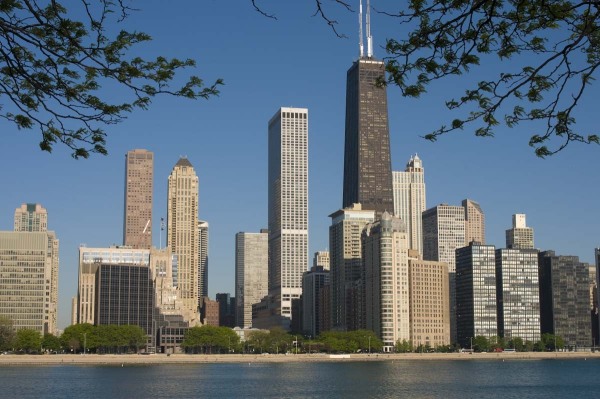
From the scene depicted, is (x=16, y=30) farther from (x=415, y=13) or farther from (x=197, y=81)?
(x=415, y=13)

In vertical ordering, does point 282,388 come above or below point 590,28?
below

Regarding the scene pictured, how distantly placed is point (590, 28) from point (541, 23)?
1007mm

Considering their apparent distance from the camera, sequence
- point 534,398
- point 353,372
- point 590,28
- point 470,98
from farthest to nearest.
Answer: point 353,372
point 534,398
point 470,98
point 590,28

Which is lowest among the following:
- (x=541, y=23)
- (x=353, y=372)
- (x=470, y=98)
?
(x=353, y=372)

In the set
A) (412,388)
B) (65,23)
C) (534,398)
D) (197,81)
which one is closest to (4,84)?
(65,23)

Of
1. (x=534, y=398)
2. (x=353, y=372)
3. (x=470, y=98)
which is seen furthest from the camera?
(x=353, y=372)

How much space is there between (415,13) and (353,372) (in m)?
184

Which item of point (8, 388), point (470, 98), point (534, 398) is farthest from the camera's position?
point (8, 388)

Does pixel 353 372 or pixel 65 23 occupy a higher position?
pixel 65 23

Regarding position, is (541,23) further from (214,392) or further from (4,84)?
(214,392)

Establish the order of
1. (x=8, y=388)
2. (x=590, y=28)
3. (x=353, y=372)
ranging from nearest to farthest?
(x=590, y=28)
(x=8, y=388)
(x=353, y=372)

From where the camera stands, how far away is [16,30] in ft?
57.6

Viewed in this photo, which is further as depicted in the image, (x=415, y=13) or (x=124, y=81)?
(x=124, y=81)

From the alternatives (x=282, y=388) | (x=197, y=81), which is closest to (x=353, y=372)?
(x=282, y=388)
